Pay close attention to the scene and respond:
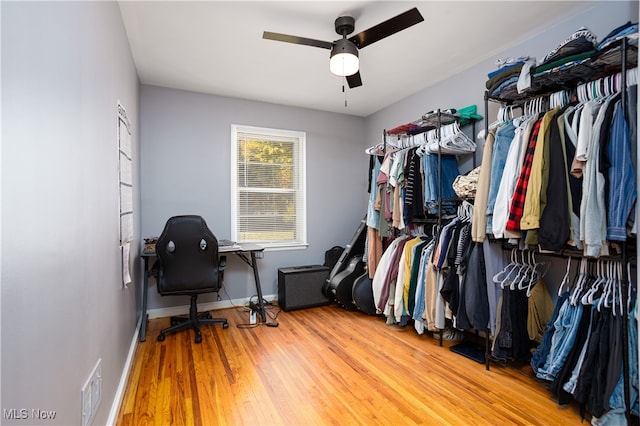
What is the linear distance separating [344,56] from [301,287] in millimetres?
2519

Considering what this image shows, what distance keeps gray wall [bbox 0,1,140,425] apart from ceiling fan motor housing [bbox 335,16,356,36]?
1.40 metres

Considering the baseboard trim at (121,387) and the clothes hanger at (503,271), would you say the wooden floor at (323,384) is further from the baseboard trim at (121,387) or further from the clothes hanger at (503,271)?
the clothes hanger at (503,271)

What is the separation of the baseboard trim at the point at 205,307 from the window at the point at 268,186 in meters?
0.70

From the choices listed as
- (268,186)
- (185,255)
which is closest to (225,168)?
(268,186)

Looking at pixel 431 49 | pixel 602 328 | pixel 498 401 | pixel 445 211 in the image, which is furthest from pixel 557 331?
pixel 431 49

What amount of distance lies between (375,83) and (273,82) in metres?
1.09

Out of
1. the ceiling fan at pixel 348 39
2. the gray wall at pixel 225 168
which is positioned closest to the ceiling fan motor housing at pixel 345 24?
the ceiling fan at pixel 348 39

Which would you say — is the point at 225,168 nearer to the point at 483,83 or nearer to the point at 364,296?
the point at 364,296

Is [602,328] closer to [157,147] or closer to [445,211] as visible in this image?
[445,211]

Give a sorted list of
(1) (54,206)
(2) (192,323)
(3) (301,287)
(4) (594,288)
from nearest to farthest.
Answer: (1) (54,206) < (4) (594,288) < (2) (192,323) < (3) (301,287)

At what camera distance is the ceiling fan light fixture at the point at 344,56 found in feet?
6.95

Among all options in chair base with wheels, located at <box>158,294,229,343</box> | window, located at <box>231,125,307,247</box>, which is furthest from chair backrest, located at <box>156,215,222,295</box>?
window, located at <box>231,125,307,247</box>

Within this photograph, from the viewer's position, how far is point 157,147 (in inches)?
135

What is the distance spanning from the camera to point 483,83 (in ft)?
9.29
